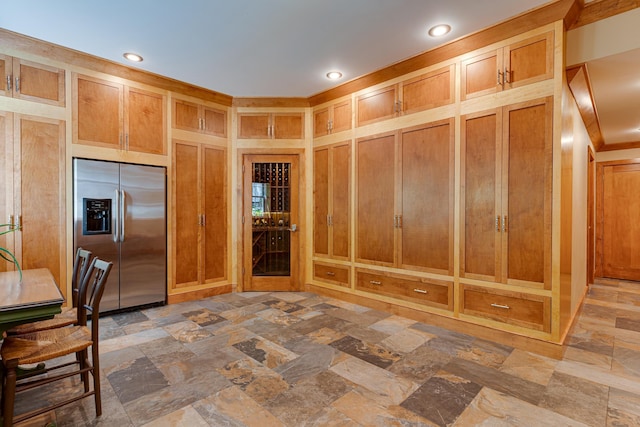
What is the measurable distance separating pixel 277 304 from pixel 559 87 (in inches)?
148

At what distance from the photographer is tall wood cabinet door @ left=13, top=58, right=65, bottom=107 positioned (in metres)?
3.14

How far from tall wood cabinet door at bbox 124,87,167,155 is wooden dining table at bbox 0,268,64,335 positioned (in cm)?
231

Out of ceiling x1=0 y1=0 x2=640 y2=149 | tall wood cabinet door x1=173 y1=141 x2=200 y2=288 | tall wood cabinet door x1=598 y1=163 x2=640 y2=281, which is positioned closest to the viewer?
ceiling x1=0 y1=0 x2=640 y2=149

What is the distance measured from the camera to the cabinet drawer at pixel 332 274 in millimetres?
4387

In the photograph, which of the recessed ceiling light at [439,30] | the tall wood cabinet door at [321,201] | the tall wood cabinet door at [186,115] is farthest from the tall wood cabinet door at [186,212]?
the recessed ceiling light at [439,30]

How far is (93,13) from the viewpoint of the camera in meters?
2.71

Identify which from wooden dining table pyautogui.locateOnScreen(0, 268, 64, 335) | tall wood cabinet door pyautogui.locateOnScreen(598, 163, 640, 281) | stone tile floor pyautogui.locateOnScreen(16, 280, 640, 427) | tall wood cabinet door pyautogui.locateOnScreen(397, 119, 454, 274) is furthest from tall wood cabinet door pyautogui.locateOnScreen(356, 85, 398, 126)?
tall wood cabinet door pyautogui.locateOnScreen(598, 163, 640, 281)

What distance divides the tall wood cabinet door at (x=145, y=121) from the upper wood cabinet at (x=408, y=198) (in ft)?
8.53

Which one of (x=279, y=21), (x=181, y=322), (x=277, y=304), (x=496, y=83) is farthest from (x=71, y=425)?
(x=496, y=83)

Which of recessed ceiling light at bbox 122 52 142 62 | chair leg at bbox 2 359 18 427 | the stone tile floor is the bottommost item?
the stone tile floor

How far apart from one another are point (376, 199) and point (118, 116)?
10.8 feet

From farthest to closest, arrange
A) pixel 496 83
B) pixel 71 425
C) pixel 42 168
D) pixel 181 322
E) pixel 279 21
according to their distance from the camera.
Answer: pixel 181 322 < pixel 42 168 < pixel 496 83 < pixel 279 21 < pixel 71 425

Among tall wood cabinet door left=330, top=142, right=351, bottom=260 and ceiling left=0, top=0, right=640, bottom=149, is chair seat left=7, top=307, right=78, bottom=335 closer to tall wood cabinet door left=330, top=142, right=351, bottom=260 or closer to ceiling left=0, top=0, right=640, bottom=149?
ceiling left=0, top=0, right=640, bottom=149

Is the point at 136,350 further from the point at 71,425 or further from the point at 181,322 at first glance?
the point at 71,425
